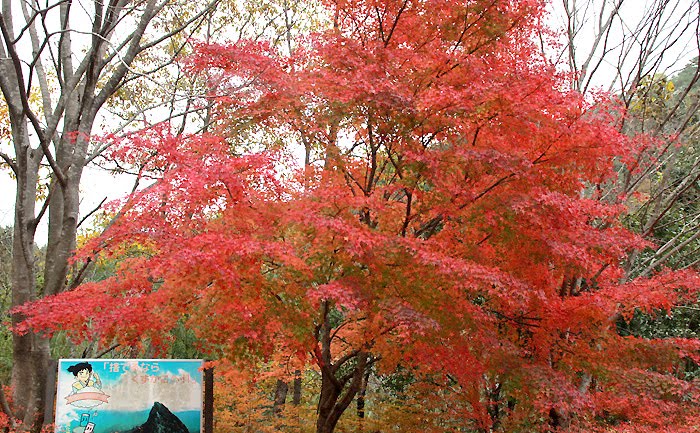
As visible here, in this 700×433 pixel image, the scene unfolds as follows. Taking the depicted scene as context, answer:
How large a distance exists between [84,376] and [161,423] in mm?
1081

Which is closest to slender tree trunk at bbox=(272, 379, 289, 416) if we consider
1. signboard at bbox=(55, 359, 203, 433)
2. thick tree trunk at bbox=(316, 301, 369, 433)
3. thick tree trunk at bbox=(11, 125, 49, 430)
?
thick tree trunk at bbox=(316, 301, 369, 433)

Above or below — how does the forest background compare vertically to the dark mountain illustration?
above

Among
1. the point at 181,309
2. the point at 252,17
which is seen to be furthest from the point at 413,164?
the point at 252,17

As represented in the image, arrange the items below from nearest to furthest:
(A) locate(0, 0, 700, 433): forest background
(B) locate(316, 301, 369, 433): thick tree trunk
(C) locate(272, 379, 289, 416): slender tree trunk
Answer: (A) locate(0, 0, 700, 433): forest background < (B) locate(316, 301, 369, 433): thick tree trunk < (C) locate(272, 379, 289, 416): slender tree trunk

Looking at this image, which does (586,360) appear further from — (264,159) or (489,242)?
(264,159)

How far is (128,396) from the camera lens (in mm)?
7352

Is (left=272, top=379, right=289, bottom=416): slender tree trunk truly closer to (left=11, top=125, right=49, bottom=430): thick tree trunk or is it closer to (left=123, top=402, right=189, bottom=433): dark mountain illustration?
(left=123, top=402, right=189, bottom=433): dark mountain illustration

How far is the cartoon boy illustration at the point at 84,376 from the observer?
720 cm

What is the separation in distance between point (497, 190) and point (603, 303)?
1.72 m

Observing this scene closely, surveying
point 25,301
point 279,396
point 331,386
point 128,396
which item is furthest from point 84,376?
point 279,396

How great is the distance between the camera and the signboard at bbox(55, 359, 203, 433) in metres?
7.11

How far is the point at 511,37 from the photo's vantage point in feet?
26.9

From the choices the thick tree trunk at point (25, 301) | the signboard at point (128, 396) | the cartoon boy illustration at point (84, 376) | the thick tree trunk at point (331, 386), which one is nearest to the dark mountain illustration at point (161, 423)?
the signboard at point (128, 396)

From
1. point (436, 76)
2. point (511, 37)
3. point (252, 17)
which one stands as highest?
point (252, 17)
